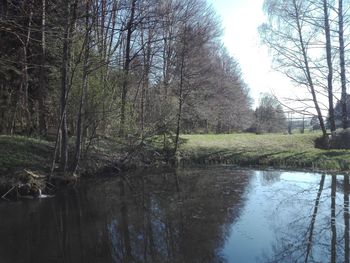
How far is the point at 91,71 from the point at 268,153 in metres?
8.61

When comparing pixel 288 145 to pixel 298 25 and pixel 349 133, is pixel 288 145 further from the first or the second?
pixel 298 25

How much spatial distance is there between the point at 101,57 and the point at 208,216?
7.84m

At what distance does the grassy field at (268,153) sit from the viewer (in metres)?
14.6

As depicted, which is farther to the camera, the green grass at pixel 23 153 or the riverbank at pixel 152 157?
the green grass at pixel 23 153

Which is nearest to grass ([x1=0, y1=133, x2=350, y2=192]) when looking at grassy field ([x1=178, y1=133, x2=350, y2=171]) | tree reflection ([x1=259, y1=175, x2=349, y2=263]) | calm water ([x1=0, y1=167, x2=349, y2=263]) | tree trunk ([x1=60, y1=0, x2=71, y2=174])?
grassy field ([x1=178, y1=133, x2=350, y2=171])

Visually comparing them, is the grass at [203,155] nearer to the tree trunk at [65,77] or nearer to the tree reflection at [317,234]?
the tree trunk at [65,77]

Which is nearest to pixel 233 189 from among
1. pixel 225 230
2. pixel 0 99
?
pixel 225 230

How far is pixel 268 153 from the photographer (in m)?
16.9

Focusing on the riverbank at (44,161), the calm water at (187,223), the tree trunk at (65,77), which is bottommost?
the calm water at (187,223)

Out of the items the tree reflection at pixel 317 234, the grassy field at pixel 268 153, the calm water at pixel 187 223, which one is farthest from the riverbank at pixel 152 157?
the tree reflection at pixel 317 234

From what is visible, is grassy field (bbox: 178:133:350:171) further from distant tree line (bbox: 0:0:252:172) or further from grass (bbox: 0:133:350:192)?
distant tree line (bbox: 0:0:252:172)

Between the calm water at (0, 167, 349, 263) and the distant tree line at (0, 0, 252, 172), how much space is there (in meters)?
3.01

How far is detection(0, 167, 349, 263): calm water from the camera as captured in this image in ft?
20.4

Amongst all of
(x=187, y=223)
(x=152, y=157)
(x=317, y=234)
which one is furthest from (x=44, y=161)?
(x=317, y=234)
